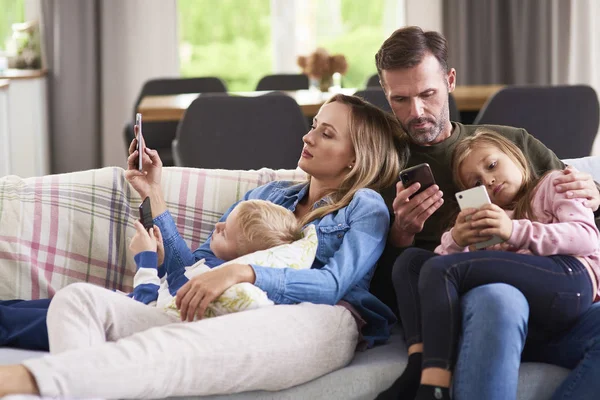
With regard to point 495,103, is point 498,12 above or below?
above

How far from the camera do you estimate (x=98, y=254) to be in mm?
2346

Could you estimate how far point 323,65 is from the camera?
14.7 feet

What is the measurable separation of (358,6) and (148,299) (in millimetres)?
4406

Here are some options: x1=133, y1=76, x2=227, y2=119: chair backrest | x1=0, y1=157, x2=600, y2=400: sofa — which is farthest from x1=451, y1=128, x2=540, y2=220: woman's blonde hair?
x1=133, y1=76, x2=227, y2=119: chair backrest

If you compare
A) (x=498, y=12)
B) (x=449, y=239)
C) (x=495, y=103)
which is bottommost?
(x=449, y=239)

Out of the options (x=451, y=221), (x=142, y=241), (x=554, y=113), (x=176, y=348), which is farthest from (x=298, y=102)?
(x=176, y=348)

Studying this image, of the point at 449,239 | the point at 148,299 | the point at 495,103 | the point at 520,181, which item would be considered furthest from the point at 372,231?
the point at 495,103

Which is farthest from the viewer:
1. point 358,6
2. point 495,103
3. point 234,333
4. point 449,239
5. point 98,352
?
point 358,6

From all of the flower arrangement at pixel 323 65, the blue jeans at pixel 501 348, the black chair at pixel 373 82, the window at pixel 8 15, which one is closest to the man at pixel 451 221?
the blue jeans at pixel 501 348

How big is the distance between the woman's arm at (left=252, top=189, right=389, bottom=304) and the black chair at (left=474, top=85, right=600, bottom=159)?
1.64 meters

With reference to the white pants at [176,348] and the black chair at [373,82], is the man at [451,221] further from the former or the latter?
the black chair at [373,82]

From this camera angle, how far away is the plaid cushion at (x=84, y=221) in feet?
7.48

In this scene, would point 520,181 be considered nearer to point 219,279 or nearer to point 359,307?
point 359,307

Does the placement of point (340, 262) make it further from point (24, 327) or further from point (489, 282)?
point (24, 327)
